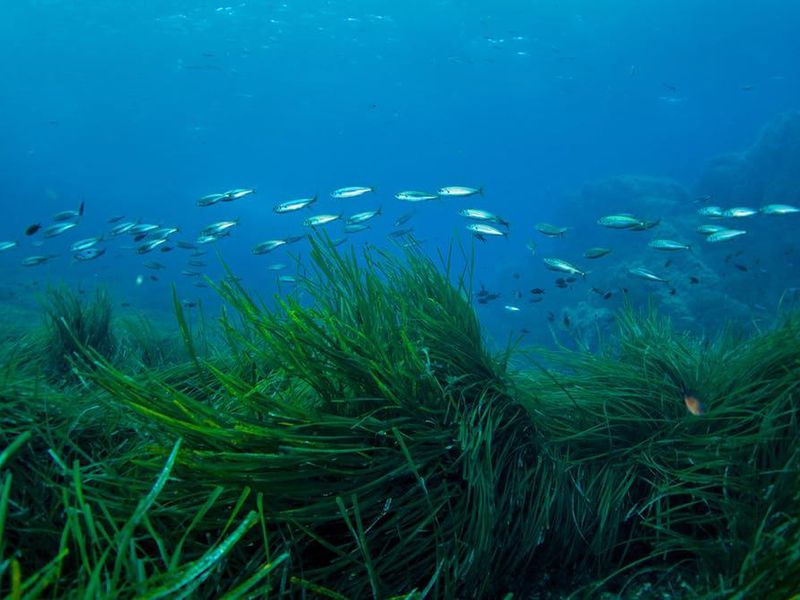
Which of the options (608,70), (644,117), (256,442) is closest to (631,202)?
(256,442)

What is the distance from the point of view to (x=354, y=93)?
80625 millimetres

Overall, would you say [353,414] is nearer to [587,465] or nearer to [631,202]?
[587,465]

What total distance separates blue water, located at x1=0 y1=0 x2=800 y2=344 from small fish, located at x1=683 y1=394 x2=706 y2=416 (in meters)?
19.2

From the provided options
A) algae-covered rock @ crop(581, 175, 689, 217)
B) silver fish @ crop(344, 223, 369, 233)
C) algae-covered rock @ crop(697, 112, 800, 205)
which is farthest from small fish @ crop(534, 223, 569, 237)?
algae-covered rock @ crop(697, 112, 800, 205)

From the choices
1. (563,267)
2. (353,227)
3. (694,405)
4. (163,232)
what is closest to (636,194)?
(563,267)

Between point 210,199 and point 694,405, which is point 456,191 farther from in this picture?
point 694,405

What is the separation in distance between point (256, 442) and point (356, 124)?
107 meters

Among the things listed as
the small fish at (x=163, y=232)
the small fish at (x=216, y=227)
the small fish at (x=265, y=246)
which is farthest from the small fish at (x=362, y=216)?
the small fish at (x=163, y=232)

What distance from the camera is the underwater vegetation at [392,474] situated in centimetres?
154

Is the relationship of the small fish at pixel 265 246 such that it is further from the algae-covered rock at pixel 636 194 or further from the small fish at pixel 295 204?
the algae-covered rock at pixel 636 194

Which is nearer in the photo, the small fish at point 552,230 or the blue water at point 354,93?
the small fish at point 552,230

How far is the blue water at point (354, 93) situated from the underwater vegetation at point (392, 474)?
19.7 meters

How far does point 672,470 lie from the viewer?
222 centimetres

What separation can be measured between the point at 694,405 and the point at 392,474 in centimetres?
194
